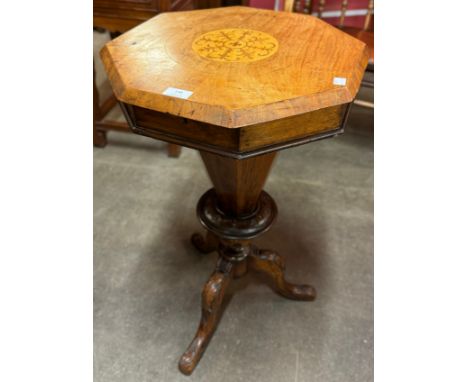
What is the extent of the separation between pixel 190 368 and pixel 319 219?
3.29ft

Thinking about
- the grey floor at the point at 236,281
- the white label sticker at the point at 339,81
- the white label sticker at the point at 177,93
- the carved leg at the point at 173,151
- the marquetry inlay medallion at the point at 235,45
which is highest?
the marquetry inlay medallion at the point at 235,45

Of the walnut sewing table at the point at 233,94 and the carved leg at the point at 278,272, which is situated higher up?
the walnut sewing table at the point at 233,94

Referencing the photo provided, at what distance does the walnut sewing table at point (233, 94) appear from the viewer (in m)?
0.88

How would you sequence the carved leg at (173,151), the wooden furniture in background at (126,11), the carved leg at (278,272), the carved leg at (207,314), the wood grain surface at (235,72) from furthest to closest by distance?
1. the carved leg at (173,151)
2. the wooden furniture in background at (126,11)
3. the carved leg at (278,272)
4. the carved leg at (207,314)
5. the wood grain surface at (235,72)

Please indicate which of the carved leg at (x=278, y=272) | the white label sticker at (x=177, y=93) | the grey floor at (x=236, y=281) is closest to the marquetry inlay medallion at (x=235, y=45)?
the white label sticker at (x=177, y=93)

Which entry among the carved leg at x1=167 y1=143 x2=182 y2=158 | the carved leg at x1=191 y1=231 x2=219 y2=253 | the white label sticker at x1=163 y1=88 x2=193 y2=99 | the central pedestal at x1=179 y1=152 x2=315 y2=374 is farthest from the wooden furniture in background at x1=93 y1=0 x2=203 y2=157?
the white label sticker at x1=163 y1=88 x2=193 y2=99

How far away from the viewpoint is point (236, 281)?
171cm

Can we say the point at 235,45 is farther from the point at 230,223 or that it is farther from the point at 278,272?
the point at 278,272

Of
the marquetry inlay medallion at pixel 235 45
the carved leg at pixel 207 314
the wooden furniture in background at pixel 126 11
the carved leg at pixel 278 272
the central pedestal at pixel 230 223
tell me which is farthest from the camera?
the wooden furniture in background at pixel 126 11

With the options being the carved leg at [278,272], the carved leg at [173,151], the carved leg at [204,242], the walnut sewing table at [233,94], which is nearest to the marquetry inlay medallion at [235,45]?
the walnut sewing table at [233,94]

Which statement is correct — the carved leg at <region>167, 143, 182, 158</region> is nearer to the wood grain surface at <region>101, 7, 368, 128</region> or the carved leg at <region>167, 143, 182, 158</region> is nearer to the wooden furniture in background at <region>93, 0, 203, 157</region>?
the wooden furniture in background at <region>93, 0, 203, 157</region>

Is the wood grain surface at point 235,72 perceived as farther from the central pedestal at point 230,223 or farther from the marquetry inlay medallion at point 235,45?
the central pedestal at point 230,223

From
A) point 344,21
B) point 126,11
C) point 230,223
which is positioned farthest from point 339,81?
point 344,21

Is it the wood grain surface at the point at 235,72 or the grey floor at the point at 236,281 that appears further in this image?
the grey floor at the point at 236,281
